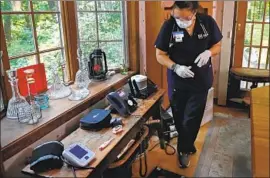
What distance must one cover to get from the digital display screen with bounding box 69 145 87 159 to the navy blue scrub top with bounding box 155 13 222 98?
0.35 meters

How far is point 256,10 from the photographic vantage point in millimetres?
405

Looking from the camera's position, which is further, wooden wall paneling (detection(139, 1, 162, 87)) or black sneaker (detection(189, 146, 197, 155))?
wooden wall paneling (detection(139, 1, 162, 87))

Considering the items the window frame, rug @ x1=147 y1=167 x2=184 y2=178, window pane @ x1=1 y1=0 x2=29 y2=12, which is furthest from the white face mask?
window pane @ x1=1 y1=0 x2=29 y2=12

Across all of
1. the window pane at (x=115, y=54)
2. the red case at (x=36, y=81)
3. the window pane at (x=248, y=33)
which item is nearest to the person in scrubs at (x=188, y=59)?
the window pane at (x=248, y=33)

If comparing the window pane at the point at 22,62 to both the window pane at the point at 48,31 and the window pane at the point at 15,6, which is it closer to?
the window pane at the point at 48,31

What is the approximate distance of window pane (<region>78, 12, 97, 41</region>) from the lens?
117 centimetres

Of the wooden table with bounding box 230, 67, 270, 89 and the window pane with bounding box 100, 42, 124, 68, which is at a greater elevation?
the wooden table with bounding box 230, 67, 270, 89

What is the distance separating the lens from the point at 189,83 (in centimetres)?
73

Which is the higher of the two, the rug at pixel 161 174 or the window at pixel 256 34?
the window at pixel 256 34

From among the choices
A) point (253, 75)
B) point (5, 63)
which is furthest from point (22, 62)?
point (253, 75)

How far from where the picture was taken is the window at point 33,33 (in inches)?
33.7

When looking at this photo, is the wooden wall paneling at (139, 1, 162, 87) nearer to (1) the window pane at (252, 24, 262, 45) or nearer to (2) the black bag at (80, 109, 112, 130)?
(2) the black bag at (80, 109, 112, 130)

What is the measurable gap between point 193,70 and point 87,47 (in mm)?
694

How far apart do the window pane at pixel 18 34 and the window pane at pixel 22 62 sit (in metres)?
0.02
